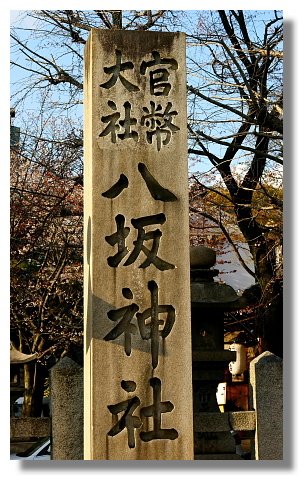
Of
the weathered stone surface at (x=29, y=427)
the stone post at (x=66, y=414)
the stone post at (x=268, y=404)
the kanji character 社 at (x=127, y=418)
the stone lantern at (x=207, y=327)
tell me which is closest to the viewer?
the kanji character 社 at (x=127, y=418)

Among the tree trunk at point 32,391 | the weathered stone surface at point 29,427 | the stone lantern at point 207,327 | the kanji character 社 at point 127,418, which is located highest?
the stone lantern at point 207,327

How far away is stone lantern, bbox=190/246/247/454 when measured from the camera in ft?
29.6

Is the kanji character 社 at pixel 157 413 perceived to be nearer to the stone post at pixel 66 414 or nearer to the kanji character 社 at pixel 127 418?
the kanji character 社 at pixel 127 418

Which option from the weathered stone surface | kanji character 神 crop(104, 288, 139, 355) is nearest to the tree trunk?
the weathered stone surface

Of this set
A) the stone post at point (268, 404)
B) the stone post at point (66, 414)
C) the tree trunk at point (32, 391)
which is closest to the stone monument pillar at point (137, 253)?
the stone post at point (66, 414)

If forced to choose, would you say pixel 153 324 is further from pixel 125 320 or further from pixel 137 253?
pixel 137 253

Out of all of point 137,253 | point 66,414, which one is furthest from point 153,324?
point 66,414

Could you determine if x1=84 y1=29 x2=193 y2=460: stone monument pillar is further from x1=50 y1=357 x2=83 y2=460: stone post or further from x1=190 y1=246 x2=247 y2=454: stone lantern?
x1=190 y1=246 x2=247 y2=454: stone lantern

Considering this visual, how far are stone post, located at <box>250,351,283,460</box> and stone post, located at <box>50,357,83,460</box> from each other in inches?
66.9

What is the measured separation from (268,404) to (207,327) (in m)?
1.44

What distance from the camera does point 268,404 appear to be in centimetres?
806

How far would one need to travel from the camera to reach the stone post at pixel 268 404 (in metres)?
8.03

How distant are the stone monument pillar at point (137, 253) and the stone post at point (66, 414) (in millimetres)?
687

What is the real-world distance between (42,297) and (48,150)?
96.7 inches
